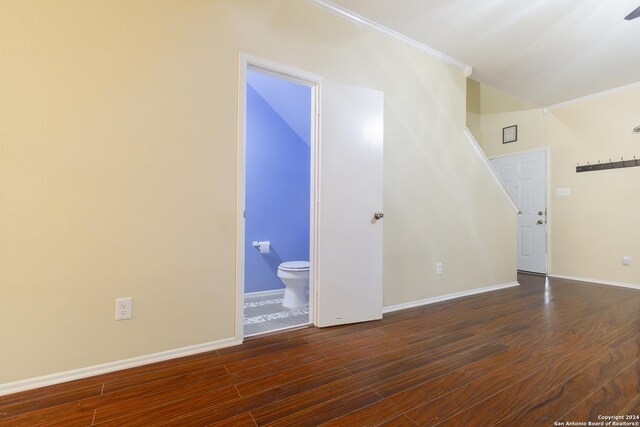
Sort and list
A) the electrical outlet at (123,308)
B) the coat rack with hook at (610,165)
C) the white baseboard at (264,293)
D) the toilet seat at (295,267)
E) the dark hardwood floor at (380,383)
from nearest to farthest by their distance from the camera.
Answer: the dark hardwood floor at (380,383)
the electrical outlet at (123,308)
the toilet seat at (295,267)
the white baseboard at (264,293)
the coat rack with hook at (610,165)

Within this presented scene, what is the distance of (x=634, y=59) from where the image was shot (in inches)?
126

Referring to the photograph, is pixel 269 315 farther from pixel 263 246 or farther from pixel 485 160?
pixel 485 160

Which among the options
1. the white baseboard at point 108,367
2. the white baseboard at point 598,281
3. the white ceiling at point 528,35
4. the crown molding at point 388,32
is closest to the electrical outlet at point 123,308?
the white baseboard at point 108,367

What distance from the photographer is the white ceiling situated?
241 centimetres

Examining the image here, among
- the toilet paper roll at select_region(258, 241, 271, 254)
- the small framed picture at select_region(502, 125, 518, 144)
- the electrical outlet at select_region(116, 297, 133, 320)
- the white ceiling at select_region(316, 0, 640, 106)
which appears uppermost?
the white ceiling at select_region(316, 0, 640, 106)

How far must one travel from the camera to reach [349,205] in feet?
8.16

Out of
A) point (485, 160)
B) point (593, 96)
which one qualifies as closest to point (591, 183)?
point (593, 96)

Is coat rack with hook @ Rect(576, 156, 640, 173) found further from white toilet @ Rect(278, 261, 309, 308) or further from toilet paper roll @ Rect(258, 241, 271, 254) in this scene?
toilet paper roll @ Rect(258, 241, 271, 254)

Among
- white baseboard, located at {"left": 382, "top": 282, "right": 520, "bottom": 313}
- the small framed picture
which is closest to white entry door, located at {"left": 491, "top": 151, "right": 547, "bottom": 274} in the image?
the small framed picture

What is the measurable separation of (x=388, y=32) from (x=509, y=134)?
3.29 metres

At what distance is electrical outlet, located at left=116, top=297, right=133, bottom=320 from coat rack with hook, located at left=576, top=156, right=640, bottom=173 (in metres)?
5.43

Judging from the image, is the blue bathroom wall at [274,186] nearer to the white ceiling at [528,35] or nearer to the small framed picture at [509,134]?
the white ceiling at [528,35]

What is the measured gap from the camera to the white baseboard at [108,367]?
4.91ft

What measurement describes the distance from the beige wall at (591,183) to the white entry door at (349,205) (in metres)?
3.47
